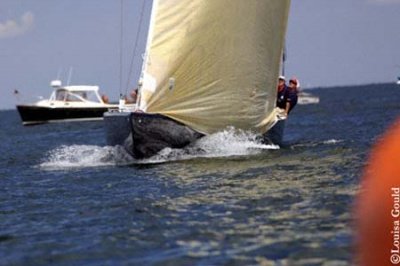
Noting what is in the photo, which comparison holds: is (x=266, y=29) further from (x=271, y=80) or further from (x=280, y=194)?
(x=280, y=194)

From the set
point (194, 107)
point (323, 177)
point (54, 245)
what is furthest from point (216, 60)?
point (54, 245)

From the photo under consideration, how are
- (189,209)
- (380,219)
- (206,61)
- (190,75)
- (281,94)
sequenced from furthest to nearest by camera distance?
(281,94), (206,61), (190,75), (189,209), (380,219)

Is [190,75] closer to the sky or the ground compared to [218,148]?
closer to the sky

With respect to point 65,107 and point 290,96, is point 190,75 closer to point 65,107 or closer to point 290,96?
point 290,96

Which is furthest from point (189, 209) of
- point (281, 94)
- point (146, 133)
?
point (281, 94)

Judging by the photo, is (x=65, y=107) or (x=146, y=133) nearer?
(x=146, y=133)

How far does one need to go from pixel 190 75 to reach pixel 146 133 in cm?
216

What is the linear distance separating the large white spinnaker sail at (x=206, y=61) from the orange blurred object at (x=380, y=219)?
7.38m

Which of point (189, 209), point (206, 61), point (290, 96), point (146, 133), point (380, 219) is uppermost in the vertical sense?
point (206, 61)

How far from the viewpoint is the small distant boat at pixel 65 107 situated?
56781 millimetres

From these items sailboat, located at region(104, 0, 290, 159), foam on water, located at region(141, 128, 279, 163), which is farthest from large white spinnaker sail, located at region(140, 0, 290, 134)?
foam on water, located at region(141, 128, 279, 163)

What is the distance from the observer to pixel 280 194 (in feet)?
39.5

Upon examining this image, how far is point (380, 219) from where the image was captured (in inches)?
353

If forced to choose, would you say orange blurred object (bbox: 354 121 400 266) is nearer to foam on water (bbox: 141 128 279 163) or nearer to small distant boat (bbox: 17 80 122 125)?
foam on water (bbox: 141 128 279 163)
